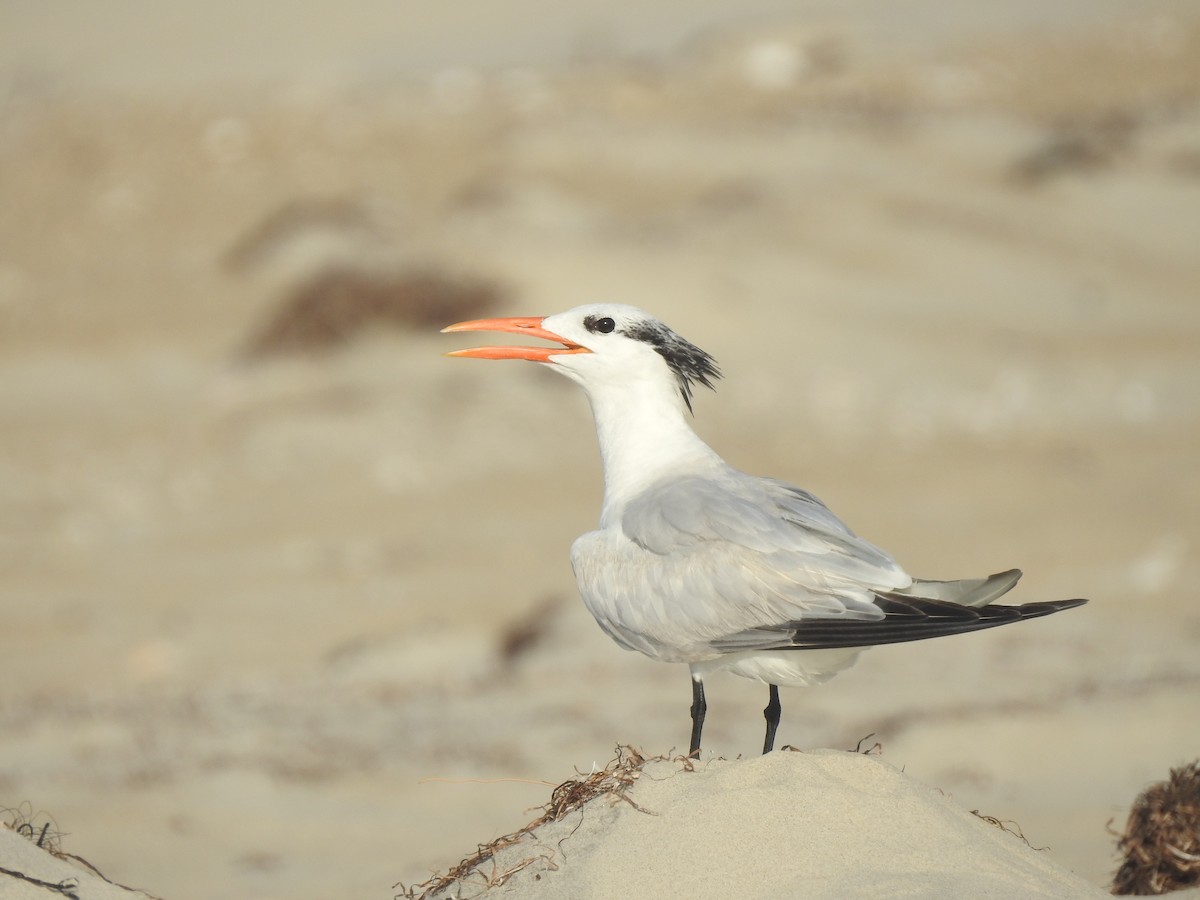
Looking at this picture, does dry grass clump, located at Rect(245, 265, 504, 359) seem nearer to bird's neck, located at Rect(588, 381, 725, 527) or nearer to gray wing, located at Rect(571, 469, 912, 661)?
bird's neck, located at Rect(588, 381, 725, 527)

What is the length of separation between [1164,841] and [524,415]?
46.6 ft

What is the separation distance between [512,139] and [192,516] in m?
15.6

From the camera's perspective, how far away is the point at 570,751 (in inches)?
407

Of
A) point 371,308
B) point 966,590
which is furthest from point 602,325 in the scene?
point 371,308

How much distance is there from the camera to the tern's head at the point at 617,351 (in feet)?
21.7

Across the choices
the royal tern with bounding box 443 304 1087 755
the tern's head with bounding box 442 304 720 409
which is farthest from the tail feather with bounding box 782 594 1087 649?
the tern's head with bounding box 442 304 720 409

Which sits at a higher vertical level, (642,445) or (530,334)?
(530,334)

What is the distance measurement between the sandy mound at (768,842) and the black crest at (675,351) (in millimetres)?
1829

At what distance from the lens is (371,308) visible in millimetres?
23578

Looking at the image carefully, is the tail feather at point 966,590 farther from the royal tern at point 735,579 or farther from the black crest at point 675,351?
the black crest at point 675,351

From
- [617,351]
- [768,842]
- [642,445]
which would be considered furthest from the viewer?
[617,351]

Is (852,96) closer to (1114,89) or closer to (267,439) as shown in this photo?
(1114,89)

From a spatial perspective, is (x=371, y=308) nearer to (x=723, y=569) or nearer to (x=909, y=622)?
(x=723, y=569)

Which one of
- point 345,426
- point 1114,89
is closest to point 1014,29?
point 1114,89
